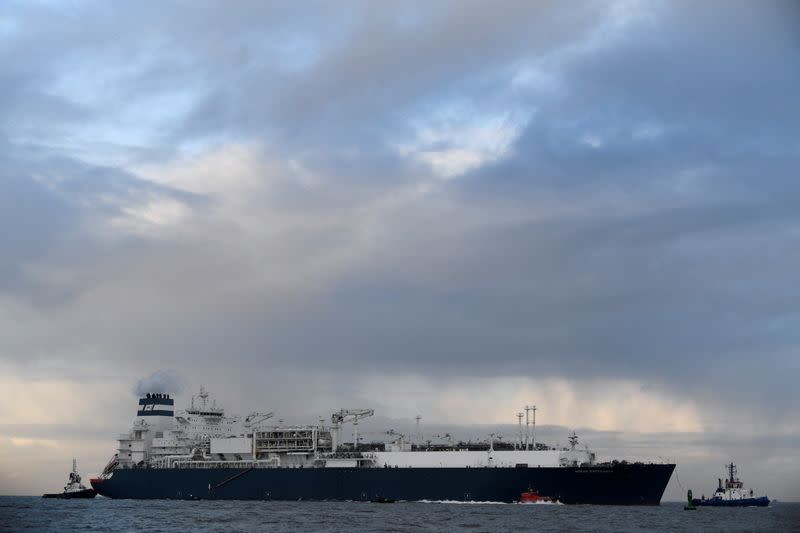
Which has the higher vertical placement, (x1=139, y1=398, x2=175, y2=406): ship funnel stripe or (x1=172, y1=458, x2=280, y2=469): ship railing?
(x1=139, y1=398, x2=175, y2=406): ship funnel stripe

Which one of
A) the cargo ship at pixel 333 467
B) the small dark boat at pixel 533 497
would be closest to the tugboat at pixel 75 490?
the cargo ship at pixel 333 467

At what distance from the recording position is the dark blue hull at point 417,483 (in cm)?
7250

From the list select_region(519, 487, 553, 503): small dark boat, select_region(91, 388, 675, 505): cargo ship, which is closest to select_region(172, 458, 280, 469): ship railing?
select_region(91, 388, 675, 505): cargo ship

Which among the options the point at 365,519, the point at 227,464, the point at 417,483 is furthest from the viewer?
the point at 227,464

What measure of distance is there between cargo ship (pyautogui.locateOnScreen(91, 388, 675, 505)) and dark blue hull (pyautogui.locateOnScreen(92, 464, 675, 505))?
8 centimetres

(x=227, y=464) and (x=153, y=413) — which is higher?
(x=153, y=413)

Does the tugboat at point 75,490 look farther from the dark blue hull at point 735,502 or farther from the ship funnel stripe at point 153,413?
the dark blue hull at point 735,502

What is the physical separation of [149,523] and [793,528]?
4106cm

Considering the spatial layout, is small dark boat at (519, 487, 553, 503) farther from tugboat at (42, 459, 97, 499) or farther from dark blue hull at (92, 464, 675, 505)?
tugboat at (42, 459, 97, 499)

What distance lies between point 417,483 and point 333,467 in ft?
26.9

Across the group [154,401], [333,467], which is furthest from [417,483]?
[154,401]

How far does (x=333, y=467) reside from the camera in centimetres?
8094

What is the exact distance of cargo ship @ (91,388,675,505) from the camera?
239ft

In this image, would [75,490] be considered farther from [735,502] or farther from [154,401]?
[735,502]
